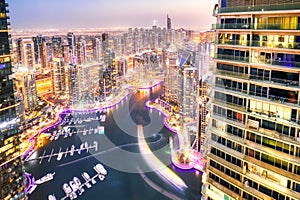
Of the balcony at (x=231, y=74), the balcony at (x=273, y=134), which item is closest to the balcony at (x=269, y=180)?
the balcony at (x=273, y=134)

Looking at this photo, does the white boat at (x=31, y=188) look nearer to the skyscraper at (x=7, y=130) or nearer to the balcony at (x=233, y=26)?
the skyscraper at (x=7, y=130)

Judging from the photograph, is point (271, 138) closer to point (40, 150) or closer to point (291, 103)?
point (291, 103)

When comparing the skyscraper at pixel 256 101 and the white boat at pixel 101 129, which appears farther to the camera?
the white boat at pixel 101 129

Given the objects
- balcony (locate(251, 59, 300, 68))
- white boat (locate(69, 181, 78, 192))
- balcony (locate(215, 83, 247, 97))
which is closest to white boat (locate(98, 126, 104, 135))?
white boat (locate(69, 181, 78, 192))

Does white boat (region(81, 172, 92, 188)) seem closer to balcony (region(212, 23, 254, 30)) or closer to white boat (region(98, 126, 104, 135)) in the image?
white boat (region(98, 126, 104, 135))

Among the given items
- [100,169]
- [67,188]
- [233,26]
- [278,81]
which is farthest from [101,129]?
[278,81]
